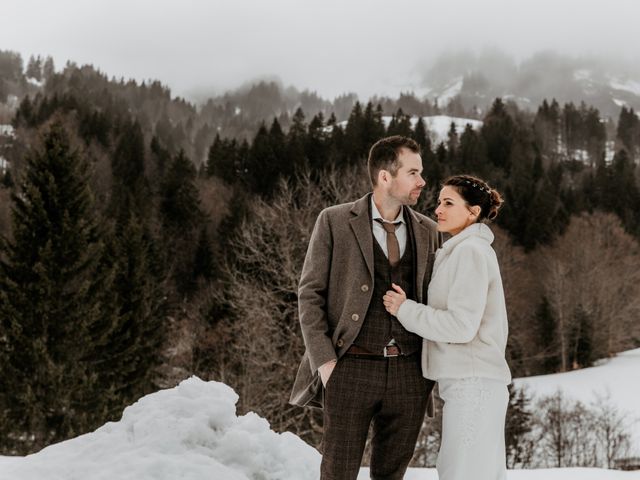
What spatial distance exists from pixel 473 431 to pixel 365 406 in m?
0.53

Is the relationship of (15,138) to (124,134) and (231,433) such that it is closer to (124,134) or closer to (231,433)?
(124,134)

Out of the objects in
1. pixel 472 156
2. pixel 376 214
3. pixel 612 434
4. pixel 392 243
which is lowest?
pixel 612 434

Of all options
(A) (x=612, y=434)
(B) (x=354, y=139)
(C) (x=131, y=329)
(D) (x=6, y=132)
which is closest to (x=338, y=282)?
(C) (x=131, y=329)

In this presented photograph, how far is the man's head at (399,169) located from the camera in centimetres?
294

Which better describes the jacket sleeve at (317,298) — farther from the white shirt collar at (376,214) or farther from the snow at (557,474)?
the snow at (557,474)

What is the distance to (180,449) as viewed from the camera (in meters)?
4.21

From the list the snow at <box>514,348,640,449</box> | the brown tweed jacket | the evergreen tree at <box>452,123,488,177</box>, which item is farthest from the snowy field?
the evergreen tree at <box>452,123,488,177</box>

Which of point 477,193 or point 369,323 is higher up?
point 477,193

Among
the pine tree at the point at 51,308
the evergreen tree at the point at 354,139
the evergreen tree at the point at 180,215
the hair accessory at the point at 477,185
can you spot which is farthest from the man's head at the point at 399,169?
the evergreen tree at the point at 354,139

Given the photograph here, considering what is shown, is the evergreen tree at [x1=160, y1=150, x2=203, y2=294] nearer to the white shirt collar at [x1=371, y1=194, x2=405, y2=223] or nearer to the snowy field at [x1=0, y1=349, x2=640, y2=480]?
the snowy field at [x1=0, y1=349, x2=640, y2=480]

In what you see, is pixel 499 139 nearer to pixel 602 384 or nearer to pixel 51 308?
pixel 602 384

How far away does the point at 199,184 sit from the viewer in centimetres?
4994

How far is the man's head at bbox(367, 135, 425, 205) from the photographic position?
2941mm

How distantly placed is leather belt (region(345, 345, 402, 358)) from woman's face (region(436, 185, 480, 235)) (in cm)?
68
